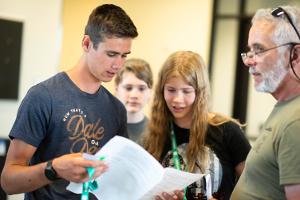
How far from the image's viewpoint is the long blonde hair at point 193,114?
183 centimetres

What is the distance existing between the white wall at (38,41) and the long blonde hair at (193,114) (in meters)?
1.41

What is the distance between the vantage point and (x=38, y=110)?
1477 millimetres

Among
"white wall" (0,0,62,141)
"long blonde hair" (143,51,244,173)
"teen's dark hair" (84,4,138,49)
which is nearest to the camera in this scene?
"teen's dark hair" (84,4,138,49)

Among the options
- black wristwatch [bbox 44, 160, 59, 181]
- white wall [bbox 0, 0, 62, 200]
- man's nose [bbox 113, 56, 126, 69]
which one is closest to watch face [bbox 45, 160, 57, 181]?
black wristwatch [bbox 44, 160, 59, 181]

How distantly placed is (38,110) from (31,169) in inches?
8.2

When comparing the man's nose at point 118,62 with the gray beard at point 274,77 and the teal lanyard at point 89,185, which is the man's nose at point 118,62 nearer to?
the teal lanyard at point 89,185

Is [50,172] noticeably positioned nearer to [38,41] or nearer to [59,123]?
[59,123]

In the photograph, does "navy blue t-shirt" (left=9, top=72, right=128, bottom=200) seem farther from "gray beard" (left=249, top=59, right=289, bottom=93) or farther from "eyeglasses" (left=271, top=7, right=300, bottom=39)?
"eyeglasses" (left=271, top=7, right=300, bottom=39)

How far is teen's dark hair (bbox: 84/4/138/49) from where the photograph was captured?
158 centimetres

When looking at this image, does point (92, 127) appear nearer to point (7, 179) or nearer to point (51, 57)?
point (7, 179)

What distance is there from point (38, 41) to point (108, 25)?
172 cm

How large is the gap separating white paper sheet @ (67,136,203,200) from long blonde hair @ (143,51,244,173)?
0.34 meters

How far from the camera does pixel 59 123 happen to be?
152 cm

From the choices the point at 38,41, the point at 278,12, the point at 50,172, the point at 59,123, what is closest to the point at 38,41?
the point at 38,41
